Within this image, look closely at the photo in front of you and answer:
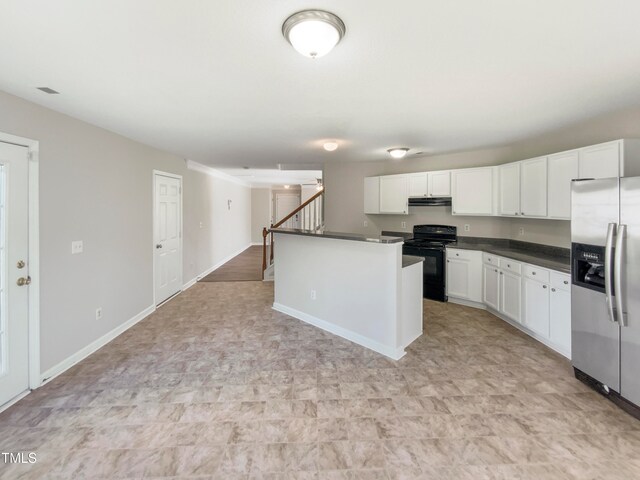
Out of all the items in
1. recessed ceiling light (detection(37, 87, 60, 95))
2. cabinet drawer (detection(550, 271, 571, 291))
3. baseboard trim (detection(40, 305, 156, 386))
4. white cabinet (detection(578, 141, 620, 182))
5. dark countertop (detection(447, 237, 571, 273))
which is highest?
recessed ceiling light (detection(37, 87, 60, 95))

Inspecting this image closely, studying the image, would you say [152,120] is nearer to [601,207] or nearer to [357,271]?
[357,271]

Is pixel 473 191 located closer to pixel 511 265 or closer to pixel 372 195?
pixel 511 265

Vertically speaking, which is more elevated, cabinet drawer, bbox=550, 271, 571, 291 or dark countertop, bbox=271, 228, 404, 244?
dark countertop, bbox=271, 228, 404, 244

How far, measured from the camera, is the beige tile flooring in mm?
1743

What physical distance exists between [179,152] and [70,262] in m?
2.53

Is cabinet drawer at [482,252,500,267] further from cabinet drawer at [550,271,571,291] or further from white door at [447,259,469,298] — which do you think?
cabinet drawer at [550,271,571,291]

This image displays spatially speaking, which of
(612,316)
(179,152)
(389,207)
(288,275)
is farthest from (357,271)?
(179,152)

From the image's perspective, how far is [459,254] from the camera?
4.60 meters

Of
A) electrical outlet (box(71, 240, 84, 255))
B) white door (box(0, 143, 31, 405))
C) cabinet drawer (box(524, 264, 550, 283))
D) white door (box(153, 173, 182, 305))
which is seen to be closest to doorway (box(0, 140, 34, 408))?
white door (box(0, 143, 31, 405))

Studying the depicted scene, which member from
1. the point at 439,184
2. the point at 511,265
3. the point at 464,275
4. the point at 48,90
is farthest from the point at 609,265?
the point at 48,90

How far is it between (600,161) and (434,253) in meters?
2.28

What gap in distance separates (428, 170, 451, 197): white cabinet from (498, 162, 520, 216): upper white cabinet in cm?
74

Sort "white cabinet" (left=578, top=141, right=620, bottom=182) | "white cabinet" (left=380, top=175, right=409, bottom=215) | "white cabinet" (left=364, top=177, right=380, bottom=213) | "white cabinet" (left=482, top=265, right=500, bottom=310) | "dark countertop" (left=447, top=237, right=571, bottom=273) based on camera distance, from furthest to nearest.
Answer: "white cabinet" (left=364, top=177, right=380, bottom=213)
"white cabinet" (left=380, top=175, right=409, bottom=215)
"white cabinet" (left=482, top=265, right=500, bottom=310)
"dark countertop" (left=447, top=237, right=571, bottom=273)
"white cabinet" (left=578, top=141, right=620, bottom=182)

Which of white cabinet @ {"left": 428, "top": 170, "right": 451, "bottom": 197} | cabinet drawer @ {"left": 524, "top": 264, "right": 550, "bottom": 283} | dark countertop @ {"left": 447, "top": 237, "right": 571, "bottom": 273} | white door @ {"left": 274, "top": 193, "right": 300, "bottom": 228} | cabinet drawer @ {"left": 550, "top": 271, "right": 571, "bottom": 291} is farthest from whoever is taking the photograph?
white door @ {"left": 274, "top": 193, "right": 300, "bottom": 228}
